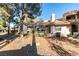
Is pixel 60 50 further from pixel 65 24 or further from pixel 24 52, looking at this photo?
pixel 24 52

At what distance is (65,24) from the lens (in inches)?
205

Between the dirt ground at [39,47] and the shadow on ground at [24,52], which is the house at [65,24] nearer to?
the dirt ground at [39,47]

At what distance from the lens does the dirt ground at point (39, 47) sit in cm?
500

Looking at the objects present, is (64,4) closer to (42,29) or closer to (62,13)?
(62,13)

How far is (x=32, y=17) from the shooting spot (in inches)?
203

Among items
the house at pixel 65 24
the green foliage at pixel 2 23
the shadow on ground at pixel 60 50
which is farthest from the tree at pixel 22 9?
the shadow on ground at pixel 60 50

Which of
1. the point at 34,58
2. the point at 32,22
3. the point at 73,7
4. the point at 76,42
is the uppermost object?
the point at 73,7

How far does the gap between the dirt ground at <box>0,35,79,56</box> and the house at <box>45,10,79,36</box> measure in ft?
0.71

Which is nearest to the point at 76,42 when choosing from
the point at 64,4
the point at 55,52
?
the point at 55,52

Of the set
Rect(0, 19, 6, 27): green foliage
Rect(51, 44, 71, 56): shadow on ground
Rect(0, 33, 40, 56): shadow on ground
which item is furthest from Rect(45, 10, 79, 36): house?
Rect(0, 19, 6, 27): green foliage

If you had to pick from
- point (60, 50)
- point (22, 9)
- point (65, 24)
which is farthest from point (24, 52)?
point (65, 24)

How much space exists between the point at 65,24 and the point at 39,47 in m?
0.80

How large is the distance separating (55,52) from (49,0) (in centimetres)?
116

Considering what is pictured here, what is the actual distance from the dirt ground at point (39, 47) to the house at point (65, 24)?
217mm
